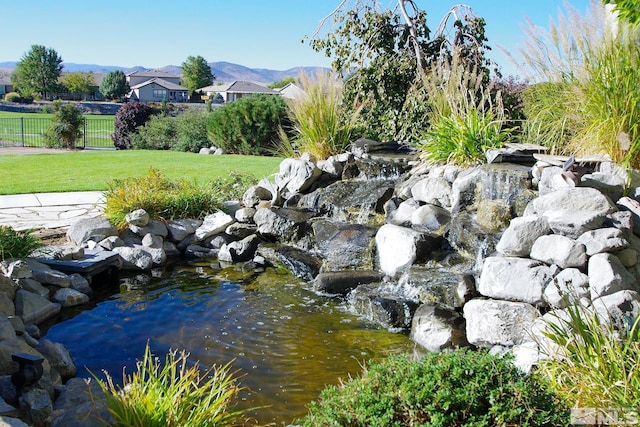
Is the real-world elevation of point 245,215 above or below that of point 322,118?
below

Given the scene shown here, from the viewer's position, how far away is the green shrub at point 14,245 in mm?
5746

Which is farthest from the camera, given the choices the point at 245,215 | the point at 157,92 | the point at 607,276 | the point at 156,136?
the point at 157,92

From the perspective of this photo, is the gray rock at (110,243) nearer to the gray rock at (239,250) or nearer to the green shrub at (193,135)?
the gray rock at (239,250)

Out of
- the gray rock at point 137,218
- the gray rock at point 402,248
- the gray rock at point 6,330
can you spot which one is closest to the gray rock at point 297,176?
the gray rock at point 137,218

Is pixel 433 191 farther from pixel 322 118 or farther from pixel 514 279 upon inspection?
pixel 322 118

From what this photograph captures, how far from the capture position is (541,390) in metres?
2.58

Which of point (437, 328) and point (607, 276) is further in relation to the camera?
point (437, 328)

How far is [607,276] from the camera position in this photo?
4434mm

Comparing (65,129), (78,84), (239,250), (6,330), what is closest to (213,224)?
(239,250)

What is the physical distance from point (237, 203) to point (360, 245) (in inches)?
96.4

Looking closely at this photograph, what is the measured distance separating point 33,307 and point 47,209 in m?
3.50

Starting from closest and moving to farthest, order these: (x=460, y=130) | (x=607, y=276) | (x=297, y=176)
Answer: (x=607, y=276) → (x=460, y=130) → (x=297, y=176)

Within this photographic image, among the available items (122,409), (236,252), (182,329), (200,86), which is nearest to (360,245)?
Result: (236,252)

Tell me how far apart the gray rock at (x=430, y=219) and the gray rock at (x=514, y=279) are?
1395mm
